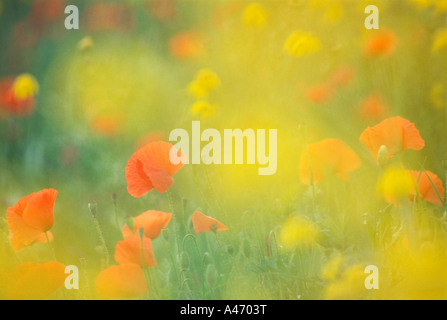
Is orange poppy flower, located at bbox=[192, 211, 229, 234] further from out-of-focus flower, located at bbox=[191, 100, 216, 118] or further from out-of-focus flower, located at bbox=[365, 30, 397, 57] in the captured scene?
out-of-focus flower, located at bbox=[365, 30, 397, 57]

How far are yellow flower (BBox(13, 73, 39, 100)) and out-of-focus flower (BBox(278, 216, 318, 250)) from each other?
1.82 ft

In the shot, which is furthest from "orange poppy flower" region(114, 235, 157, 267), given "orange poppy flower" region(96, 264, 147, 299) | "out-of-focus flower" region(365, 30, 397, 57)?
"out-of-focus flower" region(365, 30, 397, 57)

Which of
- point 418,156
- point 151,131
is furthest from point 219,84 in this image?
point 418,156

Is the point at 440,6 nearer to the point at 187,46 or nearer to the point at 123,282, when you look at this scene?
the point at 187,46

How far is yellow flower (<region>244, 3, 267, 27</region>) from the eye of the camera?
1.19 metres

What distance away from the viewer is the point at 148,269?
1083 mm

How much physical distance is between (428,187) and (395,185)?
0.06m

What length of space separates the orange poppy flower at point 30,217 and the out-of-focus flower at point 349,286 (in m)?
0.52

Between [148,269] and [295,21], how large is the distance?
545 mm

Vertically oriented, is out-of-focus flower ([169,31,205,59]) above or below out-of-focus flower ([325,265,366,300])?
above

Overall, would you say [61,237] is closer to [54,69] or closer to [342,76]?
[54,69]

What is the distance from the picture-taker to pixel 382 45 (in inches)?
47.3

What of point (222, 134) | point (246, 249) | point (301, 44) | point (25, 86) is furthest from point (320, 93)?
point (25, 86)

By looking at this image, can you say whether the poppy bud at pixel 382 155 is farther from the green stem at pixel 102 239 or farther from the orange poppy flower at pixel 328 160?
the green stem at pixel 102 239
